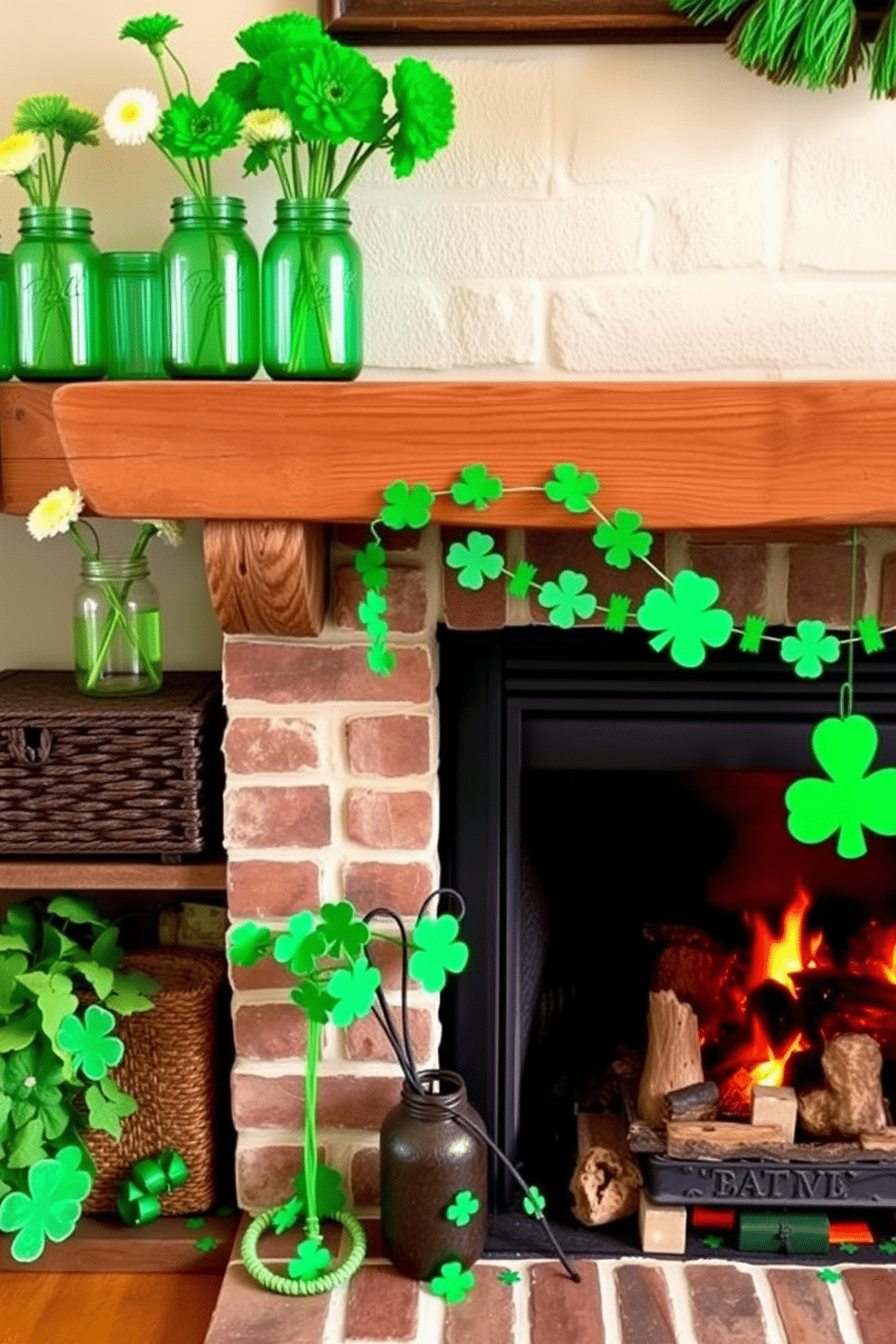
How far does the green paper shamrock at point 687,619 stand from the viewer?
4.69 ft

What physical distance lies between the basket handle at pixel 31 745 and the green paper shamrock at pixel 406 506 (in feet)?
1.59

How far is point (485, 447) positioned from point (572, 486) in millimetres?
85

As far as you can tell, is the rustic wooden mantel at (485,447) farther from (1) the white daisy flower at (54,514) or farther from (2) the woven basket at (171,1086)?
(2) the woven basket at (171,1086)

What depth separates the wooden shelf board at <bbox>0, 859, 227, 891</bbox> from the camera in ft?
5.63

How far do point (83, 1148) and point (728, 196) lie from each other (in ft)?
4.07

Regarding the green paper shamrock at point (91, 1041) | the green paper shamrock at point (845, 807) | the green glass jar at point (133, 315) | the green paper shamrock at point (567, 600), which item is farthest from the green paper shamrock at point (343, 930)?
the green glass jar at point (133, 315)

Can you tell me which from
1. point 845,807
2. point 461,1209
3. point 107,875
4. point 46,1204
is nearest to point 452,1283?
point 461,1209

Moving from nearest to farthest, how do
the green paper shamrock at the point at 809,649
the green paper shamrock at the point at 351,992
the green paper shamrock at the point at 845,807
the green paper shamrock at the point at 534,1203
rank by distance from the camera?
the green paper shamrock at the point at 845,807, the green paper shamrock at the point at 809,649, the green paper shamrock at the point at 351,992, the green paper shamrock at the point at 534,1203

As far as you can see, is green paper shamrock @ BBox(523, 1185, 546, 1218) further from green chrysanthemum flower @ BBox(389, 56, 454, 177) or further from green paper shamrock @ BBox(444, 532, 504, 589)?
green chrysanthemum flower @ BBox(389, 56, 454, 177)

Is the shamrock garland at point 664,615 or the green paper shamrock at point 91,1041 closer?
the shamrock garland at point 664,615

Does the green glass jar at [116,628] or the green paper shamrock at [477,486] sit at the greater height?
the green paper shamrock at [477,486]

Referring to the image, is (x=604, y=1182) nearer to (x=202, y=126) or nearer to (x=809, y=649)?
(x=809, y=649)

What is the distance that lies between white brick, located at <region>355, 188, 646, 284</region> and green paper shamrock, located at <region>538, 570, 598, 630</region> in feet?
1.17

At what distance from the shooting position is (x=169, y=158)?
158cm
